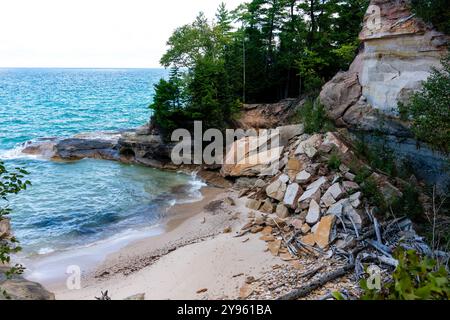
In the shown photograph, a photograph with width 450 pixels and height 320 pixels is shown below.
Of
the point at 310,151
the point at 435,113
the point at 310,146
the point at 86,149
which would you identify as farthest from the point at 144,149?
the point at 435,113

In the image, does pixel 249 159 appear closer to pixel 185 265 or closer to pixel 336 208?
pixel 336 208

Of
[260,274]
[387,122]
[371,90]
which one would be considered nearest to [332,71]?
[371,90]

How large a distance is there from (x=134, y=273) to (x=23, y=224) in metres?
7.66

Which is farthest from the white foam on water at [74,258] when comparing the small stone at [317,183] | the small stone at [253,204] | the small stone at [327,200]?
the small stone at [327,200]

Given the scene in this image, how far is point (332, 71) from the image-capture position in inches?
1006

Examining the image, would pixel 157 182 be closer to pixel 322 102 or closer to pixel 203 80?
pixel 203 80

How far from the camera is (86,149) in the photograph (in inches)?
1115

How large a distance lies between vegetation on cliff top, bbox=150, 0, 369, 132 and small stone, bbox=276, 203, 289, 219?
37.7 ft

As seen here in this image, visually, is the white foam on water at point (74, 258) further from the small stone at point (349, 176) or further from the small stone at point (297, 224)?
the small stone at point (349, 176)

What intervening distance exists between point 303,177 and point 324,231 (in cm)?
321

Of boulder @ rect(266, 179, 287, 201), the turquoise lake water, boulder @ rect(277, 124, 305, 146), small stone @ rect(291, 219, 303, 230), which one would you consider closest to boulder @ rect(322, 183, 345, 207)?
small stone @ rect(291, 219, 303, 230)

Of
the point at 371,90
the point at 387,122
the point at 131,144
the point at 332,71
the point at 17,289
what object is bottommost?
the point at 17,289

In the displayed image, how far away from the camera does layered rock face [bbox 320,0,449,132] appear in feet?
42.2

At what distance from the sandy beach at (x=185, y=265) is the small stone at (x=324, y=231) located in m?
1.54
